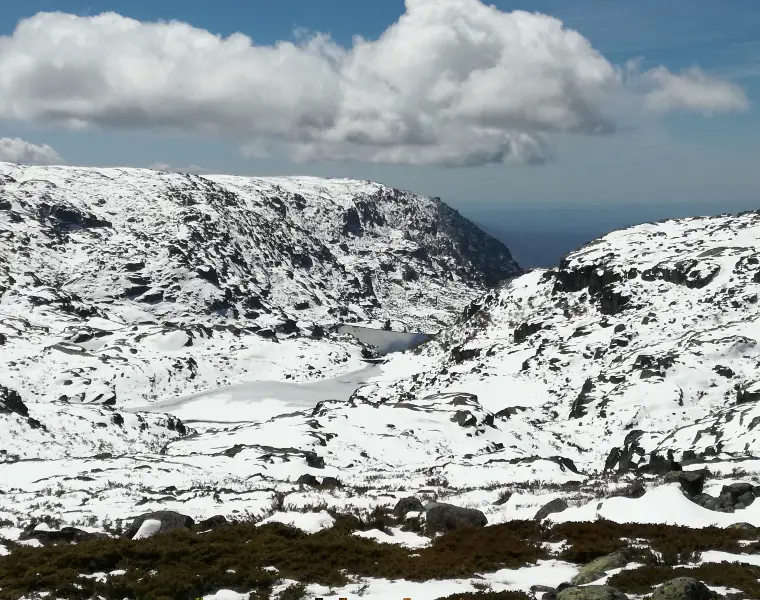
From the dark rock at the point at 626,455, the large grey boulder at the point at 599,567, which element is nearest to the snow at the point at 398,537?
the large grey boulder at the point at 599,567

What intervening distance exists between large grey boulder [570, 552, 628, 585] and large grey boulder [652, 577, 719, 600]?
2.24 metres

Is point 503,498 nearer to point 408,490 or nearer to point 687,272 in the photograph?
point 408,490

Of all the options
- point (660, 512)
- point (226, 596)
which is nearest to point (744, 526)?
point (660, 512)

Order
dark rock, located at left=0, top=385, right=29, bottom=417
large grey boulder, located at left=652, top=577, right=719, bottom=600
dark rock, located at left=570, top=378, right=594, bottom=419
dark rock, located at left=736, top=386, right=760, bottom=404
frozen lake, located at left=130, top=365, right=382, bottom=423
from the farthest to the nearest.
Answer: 1. frozen lake, located at left=130, top=365, right=382, bottom=423
2. dark rock, located at left=570, top=378, right=594, bottom=419
3. dark rock, located at left=0, top=385, right=29, bottom=417
4. dark rock, located at left=736, top=386, right=760, bottom=404
5. large grey boulder, located at left=652, top=577, right=719, bottom=600

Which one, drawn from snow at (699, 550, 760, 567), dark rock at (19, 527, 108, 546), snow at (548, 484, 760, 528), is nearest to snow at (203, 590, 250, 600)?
dark rock at (19, 527, 108, 546)

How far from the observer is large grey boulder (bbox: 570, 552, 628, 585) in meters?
16.5

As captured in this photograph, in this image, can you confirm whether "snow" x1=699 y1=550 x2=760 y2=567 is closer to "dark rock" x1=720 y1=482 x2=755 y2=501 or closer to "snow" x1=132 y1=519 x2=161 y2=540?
"dark rock" x1=720 y1=482 x2=755 y2=501

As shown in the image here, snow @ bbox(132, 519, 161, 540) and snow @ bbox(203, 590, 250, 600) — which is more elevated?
snow @ bbox(203, 590, 250, 600)

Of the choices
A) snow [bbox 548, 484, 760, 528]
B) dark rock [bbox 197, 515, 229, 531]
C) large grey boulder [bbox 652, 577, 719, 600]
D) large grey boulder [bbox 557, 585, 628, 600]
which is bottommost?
dark rock [bbox 197, 515, 229, 531]

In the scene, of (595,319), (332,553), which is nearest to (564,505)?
(332,553)

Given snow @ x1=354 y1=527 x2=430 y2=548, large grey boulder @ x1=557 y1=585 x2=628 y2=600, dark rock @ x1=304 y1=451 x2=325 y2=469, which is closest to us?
large grey boulder @ x1=557 y1=585 x2=628 y2=600

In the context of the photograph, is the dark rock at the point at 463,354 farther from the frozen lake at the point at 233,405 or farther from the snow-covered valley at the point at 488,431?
the frozen lake at the point at 233,405

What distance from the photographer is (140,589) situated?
1616 centimetres

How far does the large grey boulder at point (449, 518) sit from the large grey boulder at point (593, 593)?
29.8 ft
